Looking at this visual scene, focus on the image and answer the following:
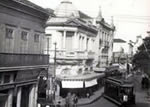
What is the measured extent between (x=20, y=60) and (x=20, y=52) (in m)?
1.10

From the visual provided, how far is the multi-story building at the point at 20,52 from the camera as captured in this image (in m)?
16.5

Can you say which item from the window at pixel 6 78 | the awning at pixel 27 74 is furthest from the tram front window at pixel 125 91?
the window at pixel 6 78

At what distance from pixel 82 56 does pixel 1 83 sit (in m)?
17.2

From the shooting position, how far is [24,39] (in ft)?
64.4

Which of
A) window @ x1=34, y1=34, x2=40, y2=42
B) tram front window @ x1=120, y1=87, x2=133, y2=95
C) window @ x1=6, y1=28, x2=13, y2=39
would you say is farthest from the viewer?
tram front window @ x1=120, y1=87, x2=133, y2=95

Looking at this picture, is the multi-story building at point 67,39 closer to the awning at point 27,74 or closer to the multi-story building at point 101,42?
the awning at point 27,74

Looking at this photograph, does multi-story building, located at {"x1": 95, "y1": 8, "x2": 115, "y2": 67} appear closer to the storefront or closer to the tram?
the storefront

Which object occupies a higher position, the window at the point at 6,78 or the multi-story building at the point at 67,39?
the multi-story building at the point at 67,39

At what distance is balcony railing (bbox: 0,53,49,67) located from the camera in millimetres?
15970

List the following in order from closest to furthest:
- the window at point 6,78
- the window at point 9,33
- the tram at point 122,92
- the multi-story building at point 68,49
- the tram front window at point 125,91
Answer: the window at point 6,78 < the window at point 9,33 < the tram at point 122,92 < the tram front window at point 125,91 < the multi-story building at point 68,49

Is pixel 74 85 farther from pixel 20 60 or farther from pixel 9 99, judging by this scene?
pixel 9 99

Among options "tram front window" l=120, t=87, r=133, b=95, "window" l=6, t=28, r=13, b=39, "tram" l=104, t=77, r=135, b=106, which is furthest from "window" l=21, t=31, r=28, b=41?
"tram front window" l=120, t=87, r=133, b=95

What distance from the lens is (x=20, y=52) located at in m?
18.8

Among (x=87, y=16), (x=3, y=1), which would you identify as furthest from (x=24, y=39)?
(x=87, y=16)
